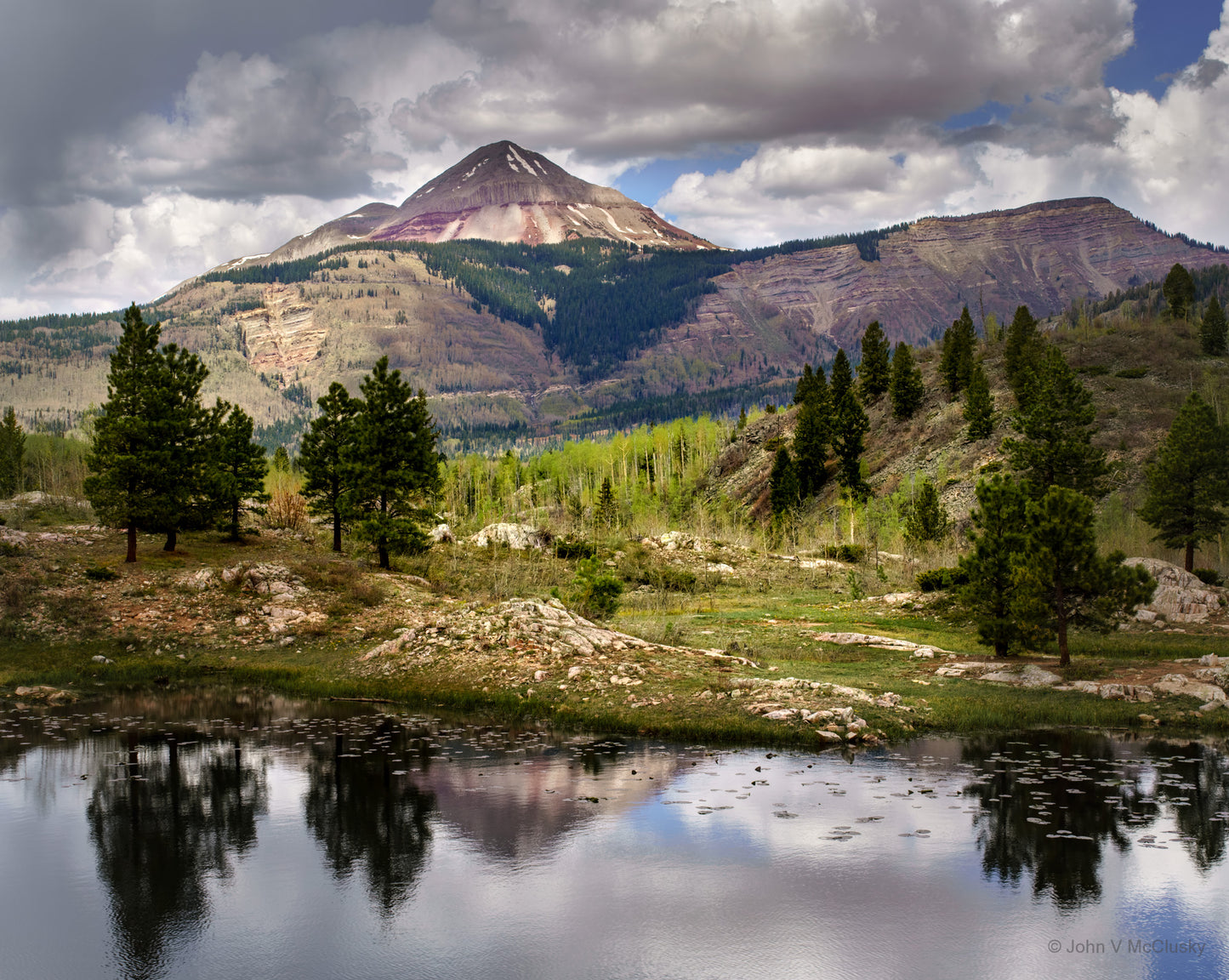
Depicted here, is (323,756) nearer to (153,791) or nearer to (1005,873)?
(153,791)

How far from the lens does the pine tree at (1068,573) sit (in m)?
29.9

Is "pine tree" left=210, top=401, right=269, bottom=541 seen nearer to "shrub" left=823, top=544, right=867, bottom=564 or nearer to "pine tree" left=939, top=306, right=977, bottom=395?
"shrub" left=823, top=544, right=867, bottom=564

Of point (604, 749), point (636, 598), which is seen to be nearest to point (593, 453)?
point (636, 598)

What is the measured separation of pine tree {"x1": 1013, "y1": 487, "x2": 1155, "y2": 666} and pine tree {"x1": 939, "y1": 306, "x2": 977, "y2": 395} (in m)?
90.9

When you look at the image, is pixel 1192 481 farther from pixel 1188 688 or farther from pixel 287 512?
pixel 287 512

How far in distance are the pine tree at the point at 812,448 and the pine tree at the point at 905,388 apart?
12.1 metres

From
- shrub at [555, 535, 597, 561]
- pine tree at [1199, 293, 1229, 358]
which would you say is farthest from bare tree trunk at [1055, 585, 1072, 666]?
pine tree at [1199, 293, 1229, 358]

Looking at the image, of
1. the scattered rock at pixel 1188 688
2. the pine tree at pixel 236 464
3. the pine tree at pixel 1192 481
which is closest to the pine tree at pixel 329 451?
the pine tree at pixel 236 464

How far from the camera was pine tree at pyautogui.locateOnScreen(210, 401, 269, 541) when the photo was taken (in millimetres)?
59938

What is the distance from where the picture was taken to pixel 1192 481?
55031mm

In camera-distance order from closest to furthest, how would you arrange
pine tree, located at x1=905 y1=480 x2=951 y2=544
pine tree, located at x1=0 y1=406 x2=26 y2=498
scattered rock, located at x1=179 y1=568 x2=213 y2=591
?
scattered rock, located at x1=179 y1=568 x2=213 y2=591 < pine tree, located at x1=905 y1=480 x2=951 y2=544 < pine tree, located at x1=0 y1=406 x2=26 y2=498

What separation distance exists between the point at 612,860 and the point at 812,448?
103574 mm

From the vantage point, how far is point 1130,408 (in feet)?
331

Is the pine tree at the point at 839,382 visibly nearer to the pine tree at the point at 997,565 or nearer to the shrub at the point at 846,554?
the shrub at the point at 846,554
